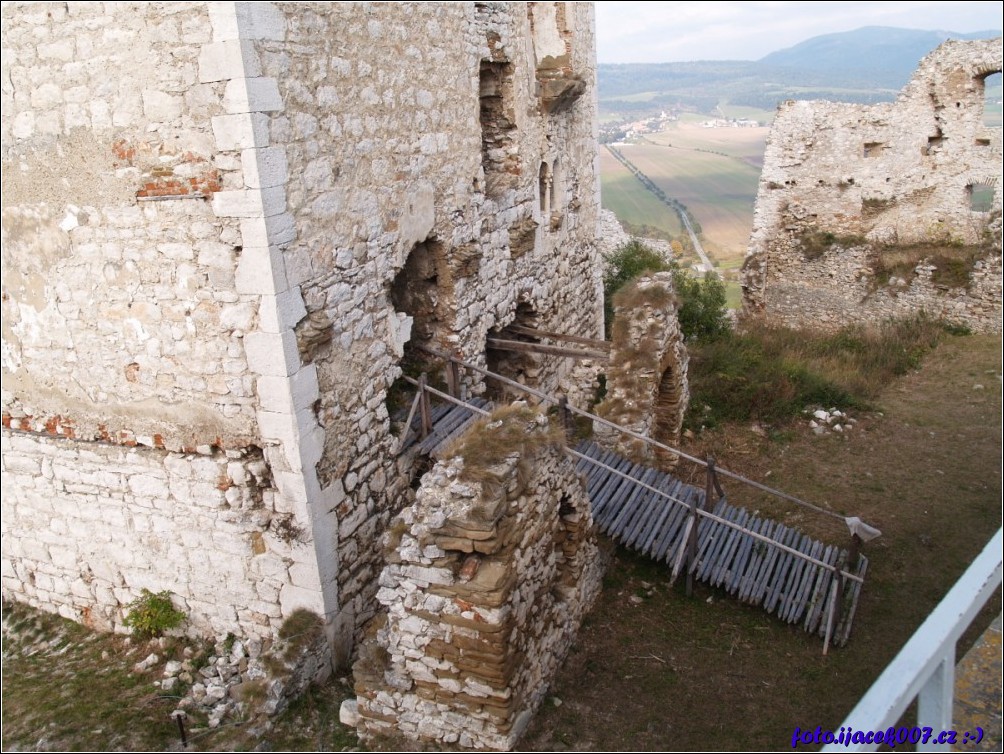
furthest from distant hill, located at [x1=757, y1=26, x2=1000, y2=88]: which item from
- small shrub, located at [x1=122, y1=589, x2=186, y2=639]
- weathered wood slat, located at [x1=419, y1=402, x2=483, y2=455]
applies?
small shrub, located at [x1=122, y1=589, x2=186, y2=639]

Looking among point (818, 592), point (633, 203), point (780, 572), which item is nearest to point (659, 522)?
point (780, 572)

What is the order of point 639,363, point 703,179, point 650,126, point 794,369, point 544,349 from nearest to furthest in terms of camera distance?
point 544,349 < point 639,363 < point 794,369 < point 703,179 < point 650,126

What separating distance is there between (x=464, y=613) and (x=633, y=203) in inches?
1104

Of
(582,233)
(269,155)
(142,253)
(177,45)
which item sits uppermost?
(177,45)

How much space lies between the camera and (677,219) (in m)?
31.4

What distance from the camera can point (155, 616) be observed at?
5926mm

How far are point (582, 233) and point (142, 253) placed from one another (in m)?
6.84

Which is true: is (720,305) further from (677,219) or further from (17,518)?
(677,219)

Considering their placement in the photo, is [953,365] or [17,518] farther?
[953,365]

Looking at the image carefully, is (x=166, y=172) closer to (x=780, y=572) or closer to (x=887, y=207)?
(x=780, y=572)

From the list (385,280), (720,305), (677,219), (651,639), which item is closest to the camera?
(651,639)

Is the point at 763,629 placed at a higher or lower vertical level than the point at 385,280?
lower

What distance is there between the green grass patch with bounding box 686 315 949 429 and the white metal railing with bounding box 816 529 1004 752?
8.09 m

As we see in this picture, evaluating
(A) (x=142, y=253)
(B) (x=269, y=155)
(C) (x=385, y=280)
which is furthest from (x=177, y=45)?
(C) (x=385, y=280)
